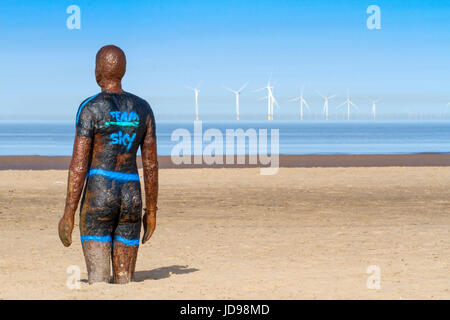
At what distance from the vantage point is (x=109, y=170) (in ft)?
27.8

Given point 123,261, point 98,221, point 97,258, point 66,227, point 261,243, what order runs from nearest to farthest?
point 66,227 → point 98,221 → point 97,258 → point 123,261 → point 261,243

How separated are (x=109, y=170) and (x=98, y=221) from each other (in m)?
0.59

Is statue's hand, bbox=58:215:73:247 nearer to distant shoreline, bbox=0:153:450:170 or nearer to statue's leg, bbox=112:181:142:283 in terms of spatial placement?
statue's leg, bbox=112:181:142:283

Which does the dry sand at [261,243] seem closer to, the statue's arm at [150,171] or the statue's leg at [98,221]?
the statue's leg at [98,221]

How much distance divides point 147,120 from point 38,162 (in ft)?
99.4

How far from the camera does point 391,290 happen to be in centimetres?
856

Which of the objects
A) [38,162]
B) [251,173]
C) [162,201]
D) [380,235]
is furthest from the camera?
[38,162]

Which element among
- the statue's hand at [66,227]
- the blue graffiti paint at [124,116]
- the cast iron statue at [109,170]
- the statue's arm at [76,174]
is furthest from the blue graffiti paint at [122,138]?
the statue's hand at [66,227]

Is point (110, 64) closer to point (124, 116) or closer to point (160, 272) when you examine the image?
point (124, 116)

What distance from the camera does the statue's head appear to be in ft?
28.4

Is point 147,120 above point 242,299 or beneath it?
above

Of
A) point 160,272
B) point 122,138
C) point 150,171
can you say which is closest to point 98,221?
point 150,171

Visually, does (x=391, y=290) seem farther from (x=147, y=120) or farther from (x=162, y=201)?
(x=162, y=201)
